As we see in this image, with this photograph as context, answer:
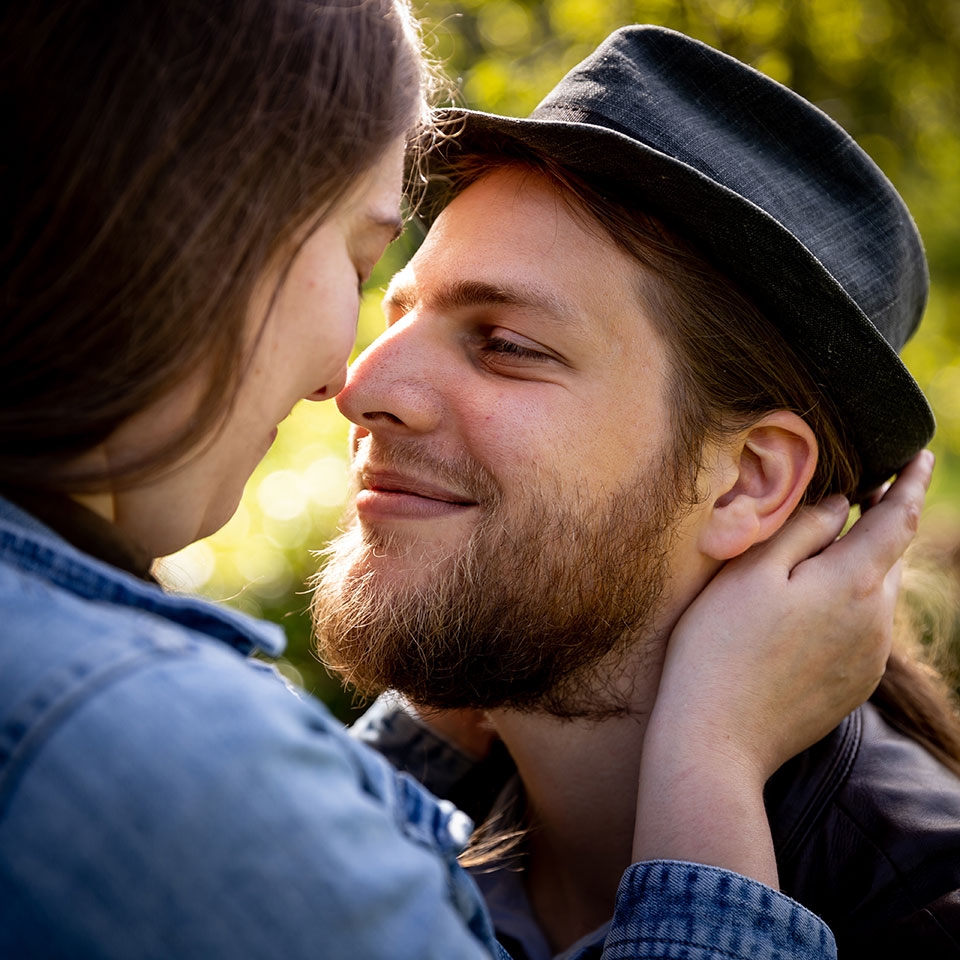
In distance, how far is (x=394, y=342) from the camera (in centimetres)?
255

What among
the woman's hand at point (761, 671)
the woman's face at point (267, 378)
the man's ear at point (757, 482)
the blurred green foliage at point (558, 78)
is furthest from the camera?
the blurred green foliage at point (558, 78)

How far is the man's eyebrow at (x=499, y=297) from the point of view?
244 cm

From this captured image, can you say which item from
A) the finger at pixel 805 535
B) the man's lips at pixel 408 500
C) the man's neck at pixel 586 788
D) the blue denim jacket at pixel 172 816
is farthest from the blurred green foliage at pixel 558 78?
the blue denim jacket at pixel 172 816

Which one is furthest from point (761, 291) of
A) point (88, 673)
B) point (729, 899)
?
point (88, 673)

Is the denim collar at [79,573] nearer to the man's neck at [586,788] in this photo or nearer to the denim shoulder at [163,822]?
the denim shoulder at [163,822]

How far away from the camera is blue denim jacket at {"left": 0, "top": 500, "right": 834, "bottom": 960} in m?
1.06

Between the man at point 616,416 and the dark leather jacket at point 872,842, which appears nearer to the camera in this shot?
the dark leather jacket at point 872,842

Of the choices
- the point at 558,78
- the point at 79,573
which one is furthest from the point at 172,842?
the point at 558,78

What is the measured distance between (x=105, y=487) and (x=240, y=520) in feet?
10.0

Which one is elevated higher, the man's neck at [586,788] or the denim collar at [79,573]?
the denim collar at [79,573]

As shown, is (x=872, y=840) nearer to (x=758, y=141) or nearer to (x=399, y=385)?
(x=399, y=385)

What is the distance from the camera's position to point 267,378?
5.37ft

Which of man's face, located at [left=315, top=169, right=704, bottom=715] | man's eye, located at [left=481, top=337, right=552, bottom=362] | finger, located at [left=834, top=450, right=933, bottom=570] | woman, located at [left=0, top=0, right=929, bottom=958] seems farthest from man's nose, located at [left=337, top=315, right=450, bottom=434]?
finger, located at [left=834, top=450, right=933, bottom=570]

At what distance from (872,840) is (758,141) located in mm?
1658
